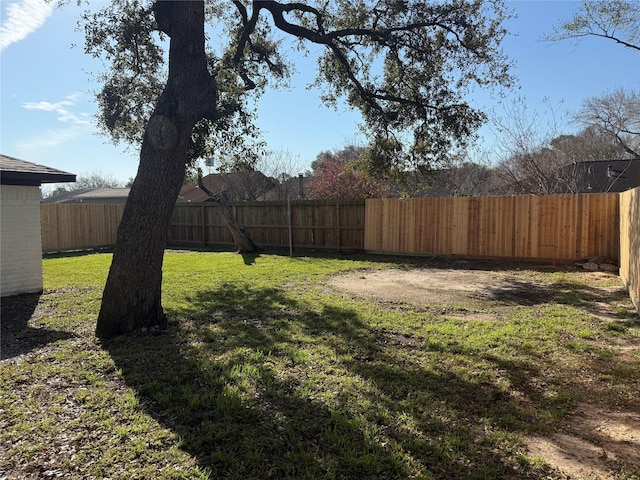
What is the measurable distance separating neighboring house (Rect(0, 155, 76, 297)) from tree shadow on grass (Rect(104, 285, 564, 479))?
12.5ft

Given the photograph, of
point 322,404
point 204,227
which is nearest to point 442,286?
point 322,404

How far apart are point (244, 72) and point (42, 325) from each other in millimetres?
7582

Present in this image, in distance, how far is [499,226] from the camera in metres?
10.4

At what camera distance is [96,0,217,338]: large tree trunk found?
4660mm

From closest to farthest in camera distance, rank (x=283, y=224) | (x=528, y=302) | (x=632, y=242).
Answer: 1. (x=632, y=242)
2. (x=528, y=302)
3. (x=283, y=224)

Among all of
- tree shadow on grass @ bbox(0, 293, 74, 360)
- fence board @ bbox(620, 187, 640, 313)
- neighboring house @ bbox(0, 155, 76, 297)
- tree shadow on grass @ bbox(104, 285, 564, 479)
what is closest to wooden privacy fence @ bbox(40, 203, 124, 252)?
neighboring house @ bbox(0, 155, 76, 297)

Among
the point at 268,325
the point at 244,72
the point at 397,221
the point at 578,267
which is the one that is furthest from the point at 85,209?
the point at 578,267

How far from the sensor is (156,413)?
2.91m

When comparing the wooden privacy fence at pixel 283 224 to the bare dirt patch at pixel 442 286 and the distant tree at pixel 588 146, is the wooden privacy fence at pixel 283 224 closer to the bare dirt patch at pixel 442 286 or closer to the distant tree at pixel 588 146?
the bare dirt patch at pixel 442 286

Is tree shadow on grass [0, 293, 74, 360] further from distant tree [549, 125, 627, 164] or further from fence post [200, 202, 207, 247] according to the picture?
distant tree [549, 125, 627, 164]

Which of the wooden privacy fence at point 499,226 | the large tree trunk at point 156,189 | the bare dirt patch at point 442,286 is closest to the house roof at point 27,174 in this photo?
the large tree trunk at point 156,189

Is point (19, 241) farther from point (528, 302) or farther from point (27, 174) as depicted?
point (528, 302)

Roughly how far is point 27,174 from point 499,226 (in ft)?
32.8

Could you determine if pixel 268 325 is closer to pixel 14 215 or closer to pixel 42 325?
pixel 42 325
